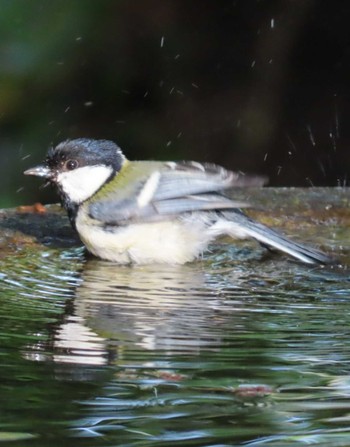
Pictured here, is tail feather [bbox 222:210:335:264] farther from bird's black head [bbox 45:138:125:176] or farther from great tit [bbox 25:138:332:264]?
bird's black head [bbox 45:138:125:176]

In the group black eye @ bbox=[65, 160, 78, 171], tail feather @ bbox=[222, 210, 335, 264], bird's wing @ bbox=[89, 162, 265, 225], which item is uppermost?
black eye @ bbox=[65, 160, 78, 171]

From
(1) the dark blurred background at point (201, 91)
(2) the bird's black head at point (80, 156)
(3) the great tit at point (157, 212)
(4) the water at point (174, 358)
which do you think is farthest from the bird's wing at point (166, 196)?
(1) the dark blurred background at point (201, 91)

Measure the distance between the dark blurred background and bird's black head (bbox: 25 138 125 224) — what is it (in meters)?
1.66

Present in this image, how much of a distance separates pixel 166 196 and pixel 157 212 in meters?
0.06

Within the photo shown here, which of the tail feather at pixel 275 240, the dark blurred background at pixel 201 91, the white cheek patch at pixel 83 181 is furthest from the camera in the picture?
the dark blurred background at pixel 201 91

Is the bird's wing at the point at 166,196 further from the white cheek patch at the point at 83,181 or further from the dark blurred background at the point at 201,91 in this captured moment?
the dark blurred background at the point at 201,91

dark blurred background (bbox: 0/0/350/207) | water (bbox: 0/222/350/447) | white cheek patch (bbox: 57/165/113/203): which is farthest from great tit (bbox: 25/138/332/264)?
dark blurred background (bbox: 0/0/350/207)

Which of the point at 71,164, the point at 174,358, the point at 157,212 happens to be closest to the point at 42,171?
the point at 71,164

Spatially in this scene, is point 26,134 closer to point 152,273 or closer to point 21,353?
point 152,273

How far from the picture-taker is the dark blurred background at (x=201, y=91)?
5.59 metres

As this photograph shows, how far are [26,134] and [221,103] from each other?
1566mm

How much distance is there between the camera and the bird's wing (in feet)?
11.5

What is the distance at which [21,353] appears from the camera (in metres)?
1.99

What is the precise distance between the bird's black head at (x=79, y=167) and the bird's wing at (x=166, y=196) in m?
0.09
